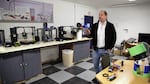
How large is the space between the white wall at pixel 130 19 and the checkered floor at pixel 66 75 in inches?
105

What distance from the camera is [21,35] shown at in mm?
2973

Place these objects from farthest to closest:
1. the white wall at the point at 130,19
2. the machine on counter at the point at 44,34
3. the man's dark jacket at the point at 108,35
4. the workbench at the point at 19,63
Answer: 1. the white wall at the point at 130,19
2. the machine on counter at the point at 44,34
3. the man's dark jacket at the point at 108,35
4. the workbench at the point at 19,63

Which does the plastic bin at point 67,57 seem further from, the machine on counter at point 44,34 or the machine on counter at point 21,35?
the machine on counter at point 21,35

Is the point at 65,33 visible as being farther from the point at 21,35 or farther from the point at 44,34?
the point at 21,35

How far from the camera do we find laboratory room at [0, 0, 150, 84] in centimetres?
163

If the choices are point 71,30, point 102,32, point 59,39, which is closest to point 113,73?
point 102,32

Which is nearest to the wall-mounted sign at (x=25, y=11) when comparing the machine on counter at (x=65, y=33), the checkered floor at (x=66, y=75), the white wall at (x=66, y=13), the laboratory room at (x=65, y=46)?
the laboratory room at (x=65, y=46)

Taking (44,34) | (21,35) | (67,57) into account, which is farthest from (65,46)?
(21,35)

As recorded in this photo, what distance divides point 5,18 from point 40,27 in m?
1.00

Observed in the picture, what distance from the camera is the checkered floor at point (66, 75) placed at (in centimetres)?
278

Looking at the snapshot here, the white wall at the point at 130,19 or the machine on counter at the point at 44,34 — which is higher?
the white wall at the point at 130,19

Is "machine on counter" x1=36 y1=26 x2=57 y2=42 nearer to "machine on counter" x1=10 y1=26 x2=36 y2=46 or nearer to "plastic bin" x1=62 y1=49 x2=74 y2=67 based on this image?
"machine on counter" x1=10 y1=26 x2=36 y2=46

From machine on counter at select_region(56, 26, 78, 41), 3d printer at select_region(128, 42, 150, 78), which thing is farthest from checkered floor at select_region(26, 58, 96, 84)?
3d printer at select_region(128, 42, 150, 78)

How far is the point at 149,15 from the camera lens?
4.70 metres
